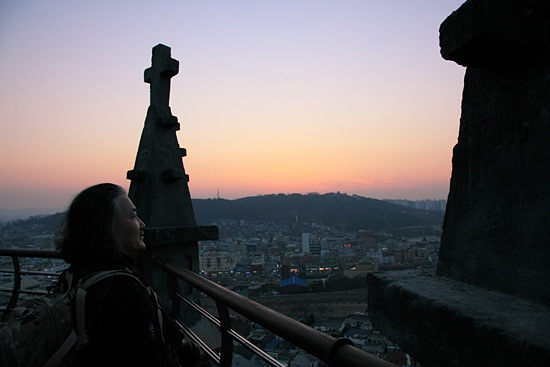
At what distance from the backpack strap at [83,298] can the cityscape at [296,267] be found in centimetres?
56

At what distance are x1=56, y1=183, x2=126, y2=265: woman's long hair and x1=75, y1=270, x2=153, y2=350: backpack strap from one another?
0.39 ft

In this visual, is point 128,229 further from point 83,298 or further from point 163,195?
point 163,195

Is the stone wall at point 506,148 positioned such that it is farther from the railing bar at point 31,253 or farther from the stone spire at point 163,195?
the railing bar at point 31,253

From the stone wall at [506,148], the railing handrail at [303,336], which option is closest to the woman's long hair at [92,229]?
the railing handrail at [303,336]

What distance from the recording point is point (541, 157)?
3.07ft

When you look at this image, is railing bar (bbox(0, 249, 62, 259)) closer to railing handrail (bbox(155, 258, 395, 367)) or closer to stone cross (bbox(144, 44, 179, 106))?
stone cross (bbox(144, 44, 179, 106))

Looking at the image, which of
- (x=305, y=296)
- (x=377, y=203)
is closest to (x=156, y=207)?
(x=305, y=296)

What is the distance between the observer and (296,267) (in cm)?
4222

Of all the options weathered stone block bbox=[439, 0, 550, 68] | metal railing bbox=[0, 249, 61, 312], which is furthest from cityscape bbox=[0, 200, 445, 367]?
weathered stone block bbox=[439, 0, 550, 68]

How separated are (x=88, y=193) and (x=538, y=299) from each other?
1646mm

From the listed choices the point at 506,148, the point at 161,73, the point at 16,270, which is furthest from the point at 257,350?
the point at 16,270

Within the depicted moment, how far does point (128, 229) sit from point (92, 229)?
5.7 inches

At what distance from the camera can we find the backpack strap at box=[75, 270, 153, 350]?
1.22 meters

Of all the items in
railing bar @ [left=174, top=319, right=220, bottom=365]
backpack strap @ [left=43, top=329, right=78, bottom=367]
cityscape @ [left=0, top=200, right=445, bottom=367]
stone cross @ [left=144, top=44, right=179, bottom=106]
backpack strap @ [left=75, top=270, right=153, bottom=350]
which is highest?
stone cross @ [left=144, top=44, right=179, bottom=106]
